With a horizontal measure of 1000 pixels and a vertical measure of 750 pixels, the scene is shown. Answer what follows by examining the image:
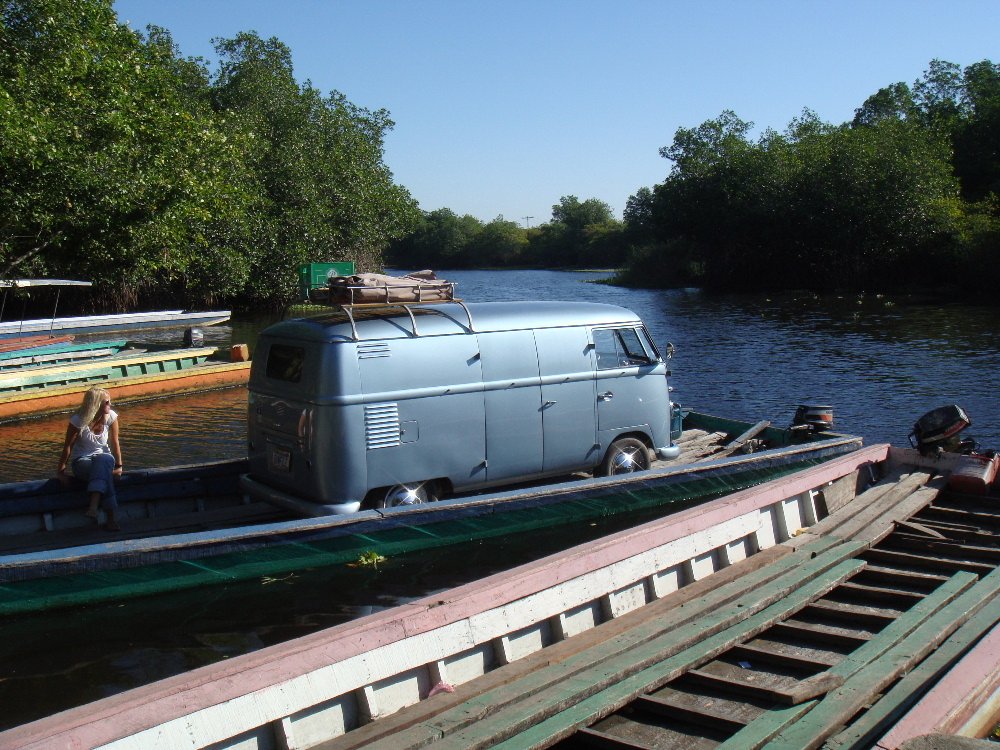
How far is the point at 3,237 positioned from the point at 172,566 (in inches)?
753

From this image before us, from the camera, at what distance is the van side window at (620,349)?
11562 mm

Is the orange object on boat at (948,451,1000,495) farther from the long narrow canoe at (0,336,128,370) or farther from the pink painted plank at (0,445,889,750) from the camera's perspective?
the long narrow canoe at (0,336,128,370)

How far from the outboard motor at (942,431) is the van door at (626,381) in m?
3.03

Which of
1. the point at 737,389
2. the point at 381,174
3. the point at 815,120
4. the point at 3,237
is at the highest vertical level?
the point at 815,120

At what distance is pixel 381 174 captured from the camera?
55.6m

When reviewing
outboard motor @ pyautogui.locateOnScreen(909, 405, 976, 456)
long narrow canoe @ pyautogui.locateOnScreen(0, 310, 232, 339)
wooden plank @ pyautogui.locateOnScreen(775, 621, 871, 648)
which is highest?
long narrow canoe @ pyautogui.locateOnScreen(0, 310, 232, 339)

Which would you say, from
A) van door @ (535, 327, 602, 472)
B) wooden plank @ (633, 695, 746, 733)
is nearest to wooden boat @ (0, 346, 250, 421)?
van door @ (535, 327, 602, 472)

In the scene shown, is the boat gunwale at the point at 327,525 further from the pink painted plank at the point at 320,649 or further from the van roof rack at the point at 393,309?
the pink painted plank at the point at 320,649

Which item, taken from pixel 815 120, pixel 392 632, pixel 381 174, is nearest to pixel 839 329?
pixel 381 174

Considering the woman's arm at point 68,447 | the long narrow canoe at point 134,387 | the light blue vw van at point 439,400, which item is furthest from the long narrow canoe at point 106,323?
the light blue vw van at point 439,400

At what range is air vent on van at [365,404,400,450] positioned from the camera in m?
9.77

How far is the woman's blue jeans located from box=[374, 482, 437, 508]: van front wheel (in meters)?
2.76

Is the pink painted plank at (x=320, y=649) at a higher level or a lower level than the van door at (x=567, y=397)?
lower

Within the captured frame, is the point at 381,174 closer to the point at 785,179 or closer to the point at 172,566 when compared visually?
the point at 785,179
